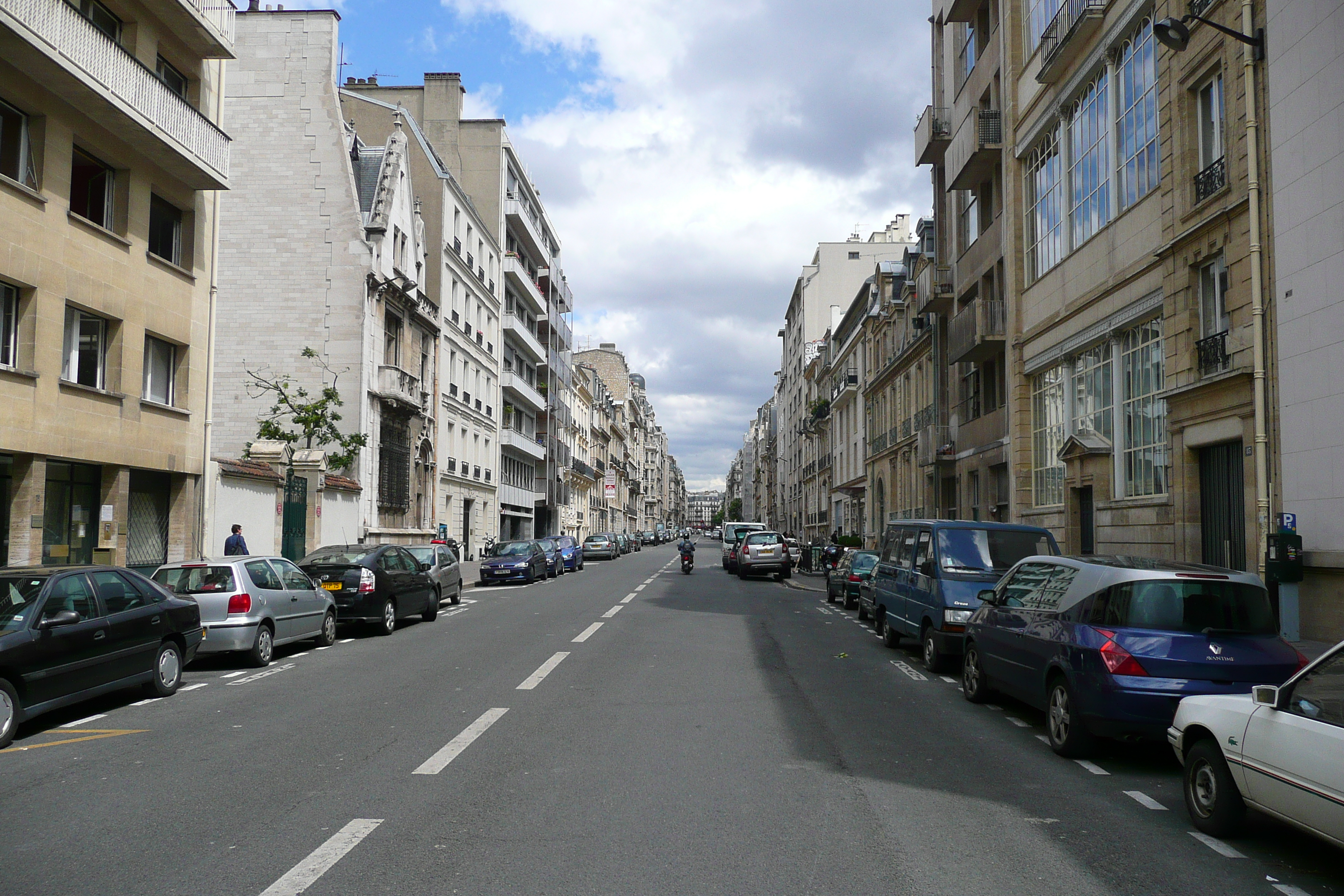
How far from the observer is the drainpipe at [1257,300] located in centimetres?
1342

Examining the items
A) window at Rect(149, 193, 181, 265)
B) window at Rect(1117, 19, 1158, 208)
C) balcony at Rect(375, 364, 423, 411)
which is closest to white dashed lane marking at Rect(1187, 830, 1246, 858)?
window at Rect(1117, 19, 1158, 208)

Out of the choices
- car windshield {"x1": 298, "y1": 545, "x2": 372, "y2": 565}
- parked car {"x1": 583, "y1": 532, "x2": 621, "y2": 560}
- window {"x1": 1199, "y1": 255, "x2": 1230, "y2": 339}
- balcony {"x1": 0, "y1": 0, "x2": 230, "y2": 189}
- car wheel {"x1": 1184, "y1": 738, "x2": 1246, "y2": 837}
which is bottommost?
parked car {"x1": 583, "y1": 532, "x2": 621, "y2": 560}

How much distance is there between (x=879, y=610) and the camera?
15469 mm

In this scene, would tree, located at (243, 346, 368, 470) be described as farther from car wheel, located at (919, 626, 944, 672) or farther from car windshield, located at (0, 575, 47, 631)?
car wheel, located at (919, 626, 944, 672)

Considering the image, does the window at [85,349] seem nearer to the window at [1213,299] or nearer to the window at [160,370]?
the window at [160,370]

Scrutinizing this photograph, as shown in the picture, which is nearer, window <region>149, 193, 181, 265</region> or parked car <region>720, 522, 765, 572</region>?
window <region>149, 193, 181, 265</region>

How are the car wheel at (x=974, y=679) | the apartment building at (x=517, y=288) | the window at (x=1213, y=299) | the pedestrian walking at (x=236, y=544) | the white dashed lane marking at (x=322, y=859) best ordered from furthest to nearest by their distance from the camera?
1. the apartment building at (x=517, y=288)
2. the pedestrian walking at (x=236, y=544)
3. the window at (x=1213, y=299)
4. the car wheel at (x=974, y=679)
5. the white dashed lane marking at (x=322, y=859)

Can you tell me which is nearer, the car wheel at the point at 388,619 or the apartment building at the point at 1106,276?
the apartment building at the point at 1106,276

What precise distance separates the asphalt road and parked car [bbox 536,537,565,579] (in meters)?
24.4

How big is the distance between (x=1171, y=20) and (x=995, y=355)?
14610 millimetres

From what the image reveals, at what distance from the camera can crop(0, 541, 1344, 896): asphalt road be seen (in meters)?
4.85

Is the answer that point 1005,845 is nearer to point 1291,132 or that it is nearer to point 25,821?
point 25,821

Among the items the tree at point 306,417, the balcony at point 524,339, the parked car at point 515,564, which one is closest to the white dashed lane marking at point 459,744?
the tree at point 306,417

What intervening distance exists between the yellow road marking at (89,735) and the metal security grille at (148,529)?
11.1m
